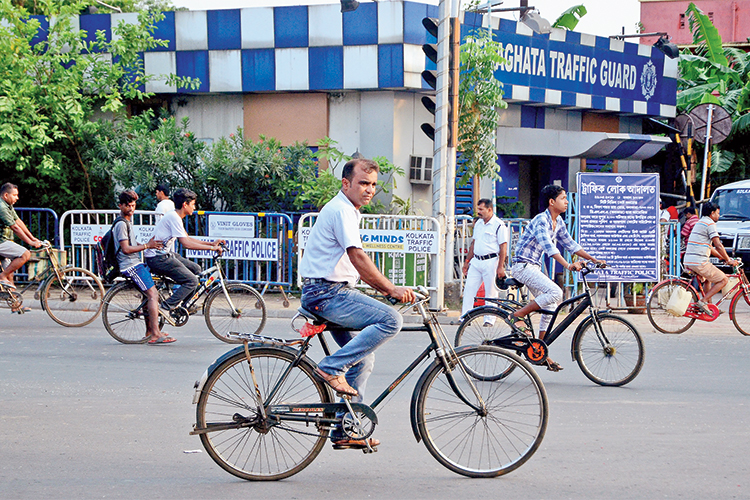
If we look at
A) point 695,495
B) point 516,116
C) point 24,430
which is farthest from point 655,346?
point 516,116

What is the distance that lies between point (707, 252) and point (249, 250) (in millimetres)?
7278

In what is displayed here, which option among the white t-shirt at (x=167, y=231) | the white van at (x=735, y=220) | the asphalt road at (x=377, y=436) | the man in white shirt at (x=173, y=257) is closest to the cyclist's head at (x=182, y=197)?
the man in white shirt at (x=173, y=257)

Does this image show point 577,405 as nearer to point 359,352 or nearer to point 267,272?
point 359,352

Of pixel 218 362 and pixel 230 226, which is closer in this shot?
pixel 218 362

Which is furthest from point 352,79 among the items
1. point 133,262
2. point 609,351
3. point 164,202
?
point 609,351

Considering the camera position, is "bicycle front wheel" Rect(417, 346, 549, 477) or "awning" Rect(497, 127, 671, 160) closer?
"bicycle front wheel" Rect(417, 346, 549, 477)

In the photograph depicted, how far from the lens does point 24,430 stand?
582cm

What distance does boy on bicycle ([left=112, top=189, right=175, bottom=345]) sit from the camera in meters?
9.50

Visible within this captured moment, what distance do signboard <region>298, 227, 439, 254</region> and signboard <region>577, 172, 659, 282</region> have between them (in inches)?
93.6

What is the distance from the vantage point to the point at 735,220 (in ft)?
62.4

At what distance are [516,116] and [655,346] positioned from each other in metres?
10.1

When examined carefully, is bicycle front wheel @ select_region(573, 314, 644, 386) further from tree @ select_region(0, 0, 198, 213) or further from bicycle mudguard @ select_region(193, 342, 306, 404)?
tree @ select_region(0, 0, 198, 213)

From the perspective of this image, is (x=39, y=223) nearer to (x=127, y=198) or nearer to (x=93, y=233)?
(x=93, y=233)

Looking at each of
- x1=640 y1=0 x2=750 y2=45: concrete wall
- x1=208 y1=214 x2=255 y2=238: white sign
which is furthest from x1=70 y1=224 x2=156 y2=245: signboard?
x1=640 y1=0 x2=750 y2=45: concrete wall
